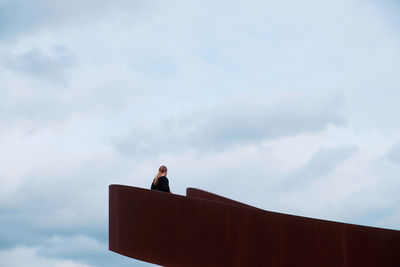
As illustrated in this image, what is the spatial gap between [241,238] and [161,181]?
2.35 meters

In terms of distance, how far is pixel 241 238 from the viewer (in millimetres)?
8859

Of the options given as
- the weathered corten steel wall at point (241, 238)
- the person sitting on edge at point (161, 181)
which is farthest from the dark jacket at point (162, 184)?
the weathered corten steel wall at point (241, 238)

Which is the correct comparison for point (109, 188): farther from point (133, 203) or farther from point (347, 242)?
point (347, 242)

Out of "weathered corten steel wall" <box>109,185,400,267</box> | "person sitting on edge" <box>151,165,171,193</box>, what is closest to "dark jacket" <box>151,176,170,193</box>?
"person sitting on edge" <box>151,165,171,193</box>

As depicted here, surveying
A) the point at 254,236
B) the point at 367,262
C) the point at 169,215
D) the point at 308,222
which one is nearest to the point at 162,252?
the point at 169,215

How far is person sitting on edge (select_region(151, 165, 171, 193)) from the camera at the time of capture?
420 inches

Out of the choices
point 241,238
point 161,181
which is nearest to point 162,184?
point 161,181

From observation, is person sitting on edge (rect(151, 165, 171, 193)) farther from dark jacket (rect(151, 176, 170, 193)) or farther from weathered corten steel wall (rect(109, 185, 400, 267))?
weathered corten steel wall (rect(109, 185, 400, 267))

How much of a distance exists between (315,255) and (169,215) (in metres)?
2.36

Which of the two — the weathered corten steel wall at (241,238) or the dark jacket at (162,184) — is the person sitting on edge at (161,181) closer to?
the dark jacket at (162,184)

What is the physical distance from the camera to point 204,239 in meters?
9.12

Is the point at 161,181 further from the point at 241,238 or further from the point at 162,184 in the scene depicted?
the point at 241,238

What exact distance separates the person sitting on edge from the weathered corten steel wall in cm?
84

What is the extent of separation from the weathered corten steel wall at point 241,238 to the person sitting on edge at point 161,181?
84 centimetres
